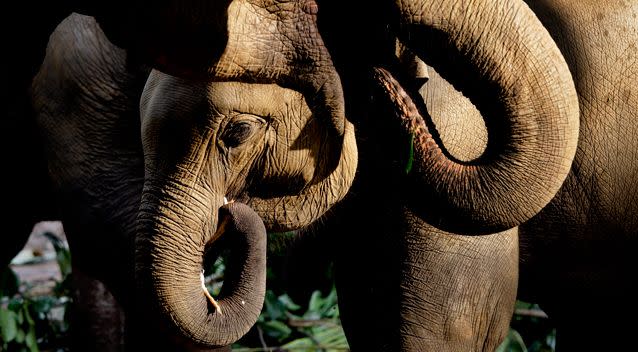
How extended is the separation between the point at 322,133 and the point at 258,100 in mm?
215

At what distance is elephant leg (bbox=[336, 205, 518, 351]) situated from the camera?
9.92ft

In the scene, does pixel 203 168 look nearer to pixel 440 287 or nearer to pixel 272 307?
pixel 440 287

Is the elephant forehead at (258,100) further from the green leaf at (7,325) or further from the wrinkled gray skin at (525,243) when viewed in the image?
the green leaf at (7,325)

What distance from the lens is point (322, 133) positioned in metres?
2.86

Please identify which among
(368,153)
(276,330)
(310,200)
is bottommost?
(276,330)

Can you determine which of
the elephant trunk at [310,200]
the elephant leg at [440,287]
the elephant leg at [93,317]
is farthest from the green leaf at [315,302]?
the elephant trunk at [310,200]

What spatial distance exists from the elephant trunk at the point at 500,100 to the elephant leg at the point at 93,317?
2954mm

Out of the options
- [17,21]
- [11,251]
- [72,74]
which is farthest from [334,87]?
[11,251]

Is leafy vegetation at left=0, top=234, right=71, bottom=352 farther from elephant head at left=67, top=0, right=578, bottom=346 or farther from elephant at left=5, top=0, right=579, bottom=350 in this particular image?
elephant head at left=67, top=0, right=578, bottom=346

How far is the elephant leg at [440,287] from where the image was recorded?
9.92ft

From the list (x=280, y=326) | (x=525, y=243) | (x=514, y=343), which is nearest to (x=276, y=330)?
(x=280, y=326)

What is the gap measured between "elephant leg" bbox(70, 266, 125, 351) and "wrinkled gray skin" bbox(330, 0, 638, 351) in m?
2.02

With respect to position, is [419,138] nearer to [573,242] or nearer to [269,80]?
[269,80]

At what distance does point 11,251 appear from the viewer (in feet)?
16.0
